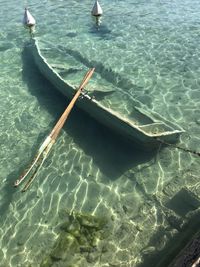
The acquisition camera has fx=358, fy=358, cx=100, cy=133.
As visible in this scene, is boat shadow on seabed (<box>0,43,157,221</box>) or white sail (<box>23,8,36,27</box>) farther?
white sail (<box>23,8,36,27</box>)

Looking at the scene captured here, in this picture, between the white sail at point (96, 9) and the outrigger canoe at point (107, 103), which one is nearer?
the outrigger canoe at point (107, 103)

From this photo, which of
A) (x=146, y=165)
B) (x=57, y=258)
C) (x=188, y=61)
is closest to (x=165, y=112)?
(x=146, y=165)

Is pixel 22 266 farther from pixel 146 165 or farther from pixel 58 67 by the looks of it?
pixel 58 67

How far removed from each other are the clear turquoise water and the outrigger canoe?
0.66 m

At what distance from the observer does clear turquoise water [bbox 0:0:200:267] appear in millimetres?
13250

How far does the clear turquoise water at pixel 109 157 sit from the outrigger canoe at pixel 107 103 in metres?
0.66

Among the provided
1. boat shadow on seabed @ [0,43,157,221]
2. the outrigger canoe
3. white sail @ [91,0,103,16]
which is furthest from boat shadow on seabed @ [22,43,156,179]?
white sail @ [91,0,103,16]

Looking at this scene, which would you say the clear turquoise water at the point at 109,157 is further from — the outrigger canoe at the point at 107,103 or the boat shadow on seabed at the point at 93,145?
the outrigger canoe at the point at 107,103

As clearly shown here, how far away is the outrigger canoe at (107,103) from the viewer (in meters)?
15.7

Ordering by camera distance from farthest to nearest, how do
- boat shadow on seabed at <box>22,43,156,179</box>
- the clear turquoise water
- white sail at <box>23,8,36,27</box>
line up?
white sail at <box>23,8,36,27</box> < boat shadow on seabed at <box>22,43,156,179</box> < the clear turquoise water

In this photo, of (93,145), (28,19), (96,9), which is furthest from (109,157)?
(28,19)

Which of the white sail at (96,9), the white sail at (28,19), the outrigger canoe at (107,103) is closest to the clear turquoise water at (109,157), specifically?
the outrigger canoe at (107,103)

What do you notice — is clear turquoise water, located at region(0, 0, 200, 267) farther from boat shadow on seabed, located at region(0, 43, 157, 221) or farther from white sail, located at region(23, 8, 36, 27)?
white sail, located at region(23, 8, 36, 27)

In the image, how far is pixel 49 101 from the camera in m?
20.4
